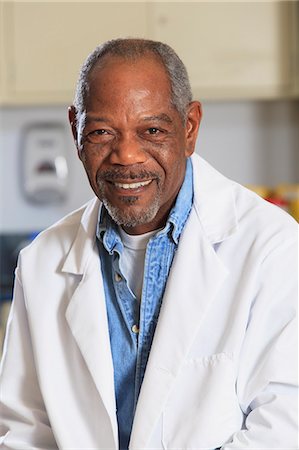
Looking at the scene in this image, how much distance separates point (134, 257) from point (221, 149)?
1818mm

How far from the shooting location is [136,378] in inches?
47.7

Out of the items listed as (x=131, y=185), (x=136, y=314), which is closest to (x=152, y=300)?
(x=136, y=314)

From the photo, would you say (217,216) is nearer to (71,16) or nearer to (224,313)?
(224,313)

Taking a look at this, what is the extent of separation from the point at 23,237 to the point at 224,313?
1988 millimetres

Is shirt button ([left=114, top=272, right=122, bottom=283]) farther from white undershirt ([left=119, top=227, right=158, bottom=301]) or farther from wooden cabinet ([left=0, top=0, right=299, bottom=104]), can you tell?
wooden cabinet ([left=0, top=0, right=299, bottom=104])

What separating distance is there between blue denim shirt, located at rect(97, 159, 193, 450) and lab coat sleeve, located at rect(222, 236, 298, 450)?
0.52 feet

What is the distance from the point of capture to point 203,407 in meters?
1.13

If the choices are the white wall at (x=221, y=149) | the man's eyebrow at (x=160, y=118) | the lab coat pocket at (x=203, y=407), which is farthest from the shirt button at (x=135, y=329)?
the white wall at (x=221, y=149)

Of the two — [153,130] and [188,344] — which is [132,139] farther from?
[188,344]

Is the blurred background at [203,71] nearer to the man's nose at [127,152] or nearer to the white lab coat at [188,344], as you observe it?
the white lab coat at [188,344]

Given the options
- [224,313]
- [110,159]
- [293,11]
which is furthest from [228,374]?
[293,11]

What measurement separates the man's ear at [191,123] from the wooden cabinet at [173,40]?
158cm

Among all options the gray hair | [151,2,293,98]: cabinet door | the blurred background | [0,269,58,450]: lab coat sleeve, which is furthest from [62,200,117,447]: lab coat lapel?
[151,2,293,98]: cabinet door

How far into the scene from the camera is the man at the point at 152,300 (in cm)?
113
